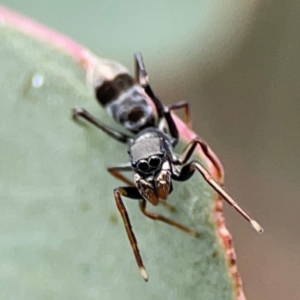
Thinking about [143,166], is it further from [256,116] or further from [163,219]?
[256,116]

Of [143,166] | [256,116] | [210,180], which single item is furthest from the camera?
[256,116]

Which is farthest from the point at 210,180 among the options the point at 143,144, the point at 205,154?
the point at 143,144

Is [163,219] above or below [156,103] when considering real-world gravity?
below

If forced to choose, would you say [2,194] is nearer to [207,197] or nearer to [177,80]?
[207,197]

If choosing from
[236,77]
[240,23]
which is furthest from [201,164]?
[236,77]

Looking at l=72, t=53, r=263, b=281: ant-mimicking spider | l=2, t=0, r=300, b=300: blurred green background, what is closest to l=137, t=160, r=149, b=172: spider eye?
l=72, t=53, r=263, b=281: ant-mimicking spider

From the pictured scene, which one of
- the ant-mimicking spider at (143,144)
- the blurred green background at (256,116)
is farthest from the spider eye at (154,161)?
the blurred green background at (256,116)

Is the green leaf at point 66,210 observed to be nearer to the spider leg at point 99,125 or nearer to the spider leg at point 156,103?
the spider leg at point 99,125

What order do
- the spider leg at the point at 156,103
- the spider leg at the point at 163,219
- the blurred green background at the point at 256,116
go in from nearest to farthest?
1. the spider leg at the point at 163,219
2. the spider leg at the point at 156,103
3. the blurred green background at the point at 256,116
